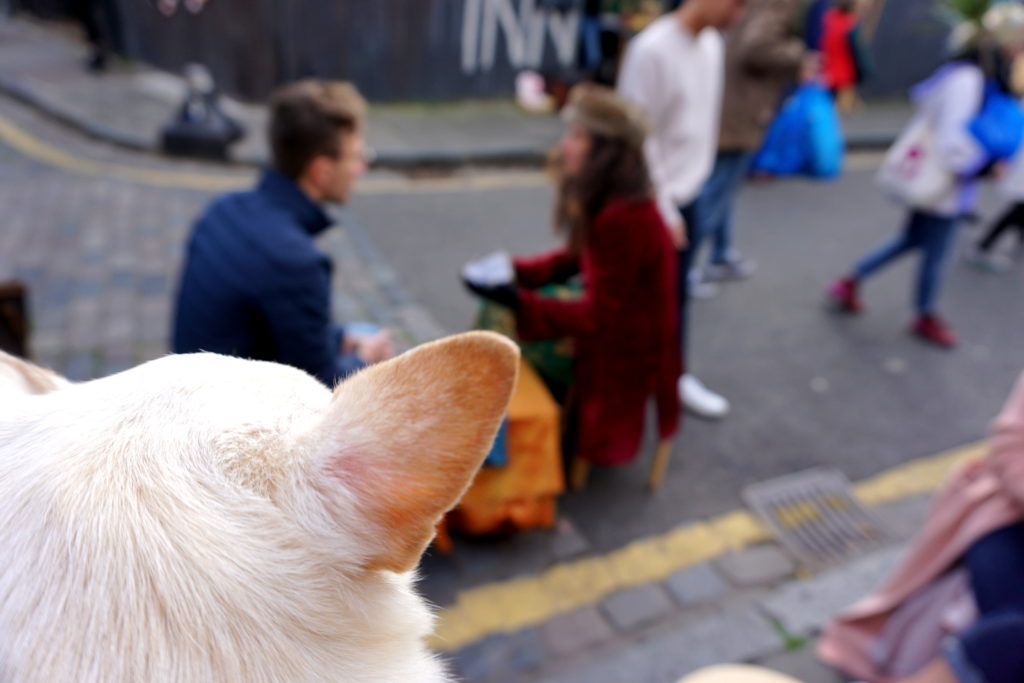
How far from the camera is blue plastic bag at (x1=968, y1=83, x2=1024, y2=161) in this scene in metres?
4.27

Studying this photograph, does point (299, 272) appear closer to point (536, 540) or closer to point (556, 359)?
point (556, 359)

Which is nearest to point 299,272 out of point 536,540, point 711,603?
point 536,540

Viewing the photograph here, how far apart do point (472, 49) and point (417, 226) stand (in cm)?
454

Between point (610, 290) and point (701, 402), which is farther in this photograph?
point (701, 402)

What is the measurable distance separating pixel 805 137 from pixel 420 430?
773 cm

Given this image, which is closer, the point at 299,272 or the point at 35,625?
the point at 35,625

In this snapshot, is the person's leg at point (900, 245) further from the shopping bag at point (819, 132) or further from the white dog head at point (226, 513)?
the white dog head at point (226, 513)

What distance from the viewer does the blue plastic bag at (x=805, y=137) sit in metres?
7.19

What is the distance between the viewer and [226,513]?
76 centimetres

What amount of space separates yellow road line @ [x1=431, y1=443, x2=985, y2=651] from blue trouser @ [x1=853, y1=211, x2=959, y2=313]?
1.96 m

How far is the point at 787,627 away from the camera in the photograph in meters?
2.86

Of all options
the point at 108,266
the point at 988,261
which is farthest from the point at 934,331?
the point at 108,266

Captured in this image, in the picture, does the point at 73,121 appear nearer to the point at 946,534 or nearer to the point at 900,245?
the point at 900,245

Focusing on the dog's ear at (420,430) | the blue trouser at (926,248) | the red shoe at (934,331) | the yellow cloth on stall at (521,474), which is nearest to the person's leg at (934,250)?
the blue trouser at (926,248)
